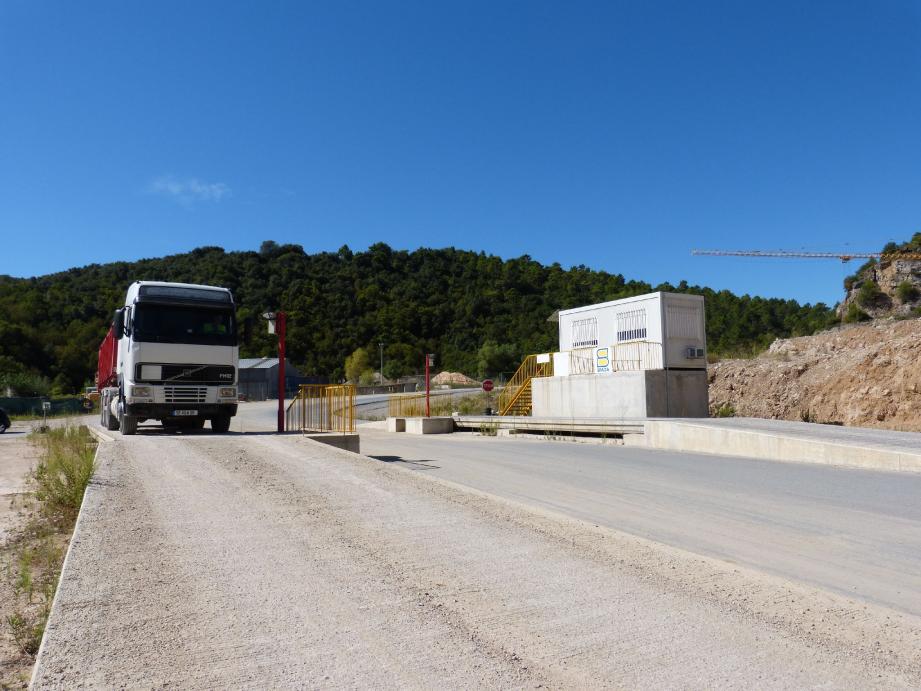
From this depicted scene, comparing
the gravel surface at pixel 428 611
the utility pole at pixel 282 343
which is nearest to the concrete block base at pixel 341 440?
the utility pole at pixel 282 343

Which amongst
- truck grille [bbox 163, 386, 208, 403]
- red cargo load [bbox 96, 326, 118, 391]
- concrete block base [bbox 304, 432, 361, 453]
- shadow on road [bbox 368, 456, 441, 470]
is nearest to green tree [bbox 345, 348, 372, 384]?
red cargo load [bbox 96, 326, 118, 391]

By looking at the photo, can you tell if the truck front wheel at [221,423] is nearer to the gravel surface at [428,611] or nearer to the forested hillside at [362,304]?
the gravel surface at [428,611]

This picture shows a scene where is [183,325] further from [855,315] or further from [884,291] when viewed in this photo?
[884,291]

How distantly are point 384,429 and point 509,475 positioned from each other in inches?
762

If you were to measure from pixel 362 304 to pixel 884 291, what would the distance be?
6527 cm

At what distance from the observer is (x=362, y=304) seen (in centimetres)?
9775

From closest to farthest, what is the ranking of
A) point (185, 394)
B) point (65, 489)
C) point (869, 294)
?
point (65, 489) → point (185, 394) → point (869, 294)

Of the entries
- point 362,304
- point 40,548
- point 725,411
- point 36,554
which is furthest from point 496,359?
point 36,554

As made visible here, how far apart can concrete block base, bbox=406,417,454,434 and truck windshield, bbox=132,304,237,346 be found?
42.7ft

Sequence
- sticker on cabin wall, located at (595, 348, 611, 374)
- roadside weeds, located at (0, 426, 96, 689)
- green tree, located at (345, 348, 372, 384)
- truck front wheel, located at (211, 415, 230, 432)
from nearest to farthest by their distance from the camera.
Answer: roadside weeds, located at (0, 426, 96, 689) < truck front wheel, located at (211, 415, 230, 432) < sticker on cabin wall, located at (595, 348, 611, 374) < green tree, located at (345, 348, 372, 384)

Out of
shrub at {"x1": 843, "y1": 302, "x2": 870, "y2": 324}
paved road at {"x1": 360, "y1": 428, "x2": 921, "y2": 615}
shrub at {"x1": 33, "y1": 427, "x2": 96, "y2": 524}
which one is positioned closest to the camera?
paved road at {"x1": 360, "y1": 428, "x2": 921, "y2": 615}

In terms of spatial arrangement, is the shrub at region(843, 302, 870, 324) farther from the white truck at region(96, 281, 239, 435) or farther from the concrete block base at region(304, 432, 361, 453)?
the white truck at region(96, 281, 239, 435)

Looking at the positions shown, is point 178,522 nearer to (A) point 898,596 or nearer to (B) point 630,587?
(B) point 630,587

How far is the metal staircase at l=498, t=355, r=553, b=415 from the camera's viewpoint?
27812 millimetres
